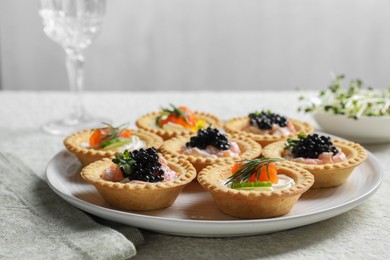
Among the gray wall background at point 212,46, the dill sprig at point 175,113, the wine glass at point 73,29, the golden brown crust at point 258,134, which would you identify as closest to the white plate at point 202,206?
the golden brown crust at point 258,134

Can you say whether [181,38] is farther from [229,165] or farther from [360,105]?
[229,165]

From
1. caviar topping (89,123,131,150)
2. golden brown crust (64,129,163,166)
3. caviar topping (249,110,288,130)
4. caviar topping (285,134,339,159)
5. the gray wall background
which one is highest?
caviar topping (285,134,339,159)

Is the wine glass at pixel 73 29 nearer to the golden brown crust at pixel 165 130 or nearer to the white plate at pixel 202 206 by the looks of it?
the golden brown crust at pixel 165 130

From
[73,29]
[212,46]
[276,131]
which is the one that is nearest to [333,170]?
[276,131]

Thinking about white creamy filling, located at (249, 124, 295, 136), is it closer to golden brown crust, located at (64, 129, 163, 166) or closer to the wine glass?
golden brown crust, located at (64, 129, 163, 166)

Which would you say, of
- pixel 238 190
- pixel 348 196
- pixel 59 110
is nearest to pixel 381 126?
pixel 348 196

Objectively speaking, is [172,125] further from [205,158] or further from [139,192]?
[139,192]

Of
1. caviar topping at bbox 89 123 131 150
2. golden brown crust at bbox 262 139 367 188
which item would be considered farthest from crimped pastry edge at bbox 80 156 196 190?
golden brown crust at bbox 262 139 367 188

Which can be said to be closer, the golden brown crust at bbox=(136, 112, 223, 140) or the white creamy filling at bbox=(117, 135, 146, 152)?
the white creamy filling at bbox=(117, 135, 146, 152)
